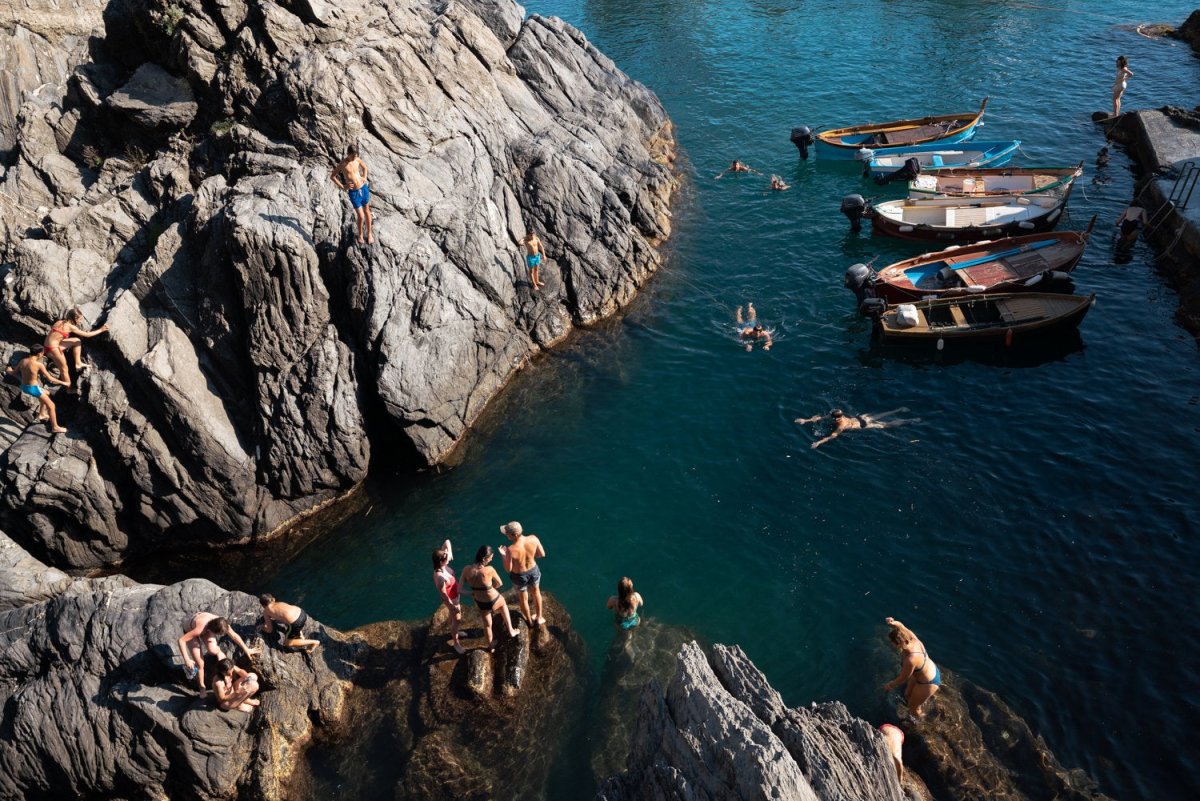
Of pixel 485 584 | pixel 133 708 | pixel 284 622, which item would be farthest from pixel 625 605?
pixel 133 708

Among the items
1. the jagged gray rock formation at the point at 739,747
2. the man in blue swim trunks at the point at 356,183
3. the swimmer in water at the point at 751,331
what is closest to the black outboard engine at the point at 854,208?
the swimmer in water at the point at 751,331

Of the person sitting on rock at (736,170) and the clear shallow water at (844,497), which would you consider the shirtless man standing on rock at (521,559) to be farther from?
the person sitting on rock at (736,170)

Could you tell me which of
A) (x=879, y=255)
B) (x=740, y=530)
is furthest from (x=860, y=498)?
(x=879, y=255)

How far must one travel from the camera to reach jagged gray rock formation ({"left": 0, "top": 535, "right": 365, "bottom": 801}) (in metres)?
14.9

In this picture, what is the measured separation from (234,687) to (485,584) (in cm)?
542

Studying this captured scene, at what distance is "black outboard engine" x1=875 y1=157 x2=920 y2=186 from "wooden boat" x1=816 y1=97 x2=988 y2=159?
215 cm

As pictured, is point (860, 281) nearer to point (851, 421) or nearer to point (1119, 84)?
point (851, 421)

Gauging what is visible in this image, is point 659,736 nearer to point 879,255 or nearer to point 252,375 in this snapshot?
point 252,375

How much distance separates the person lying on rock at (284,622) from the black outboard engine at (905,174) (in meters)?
30.6

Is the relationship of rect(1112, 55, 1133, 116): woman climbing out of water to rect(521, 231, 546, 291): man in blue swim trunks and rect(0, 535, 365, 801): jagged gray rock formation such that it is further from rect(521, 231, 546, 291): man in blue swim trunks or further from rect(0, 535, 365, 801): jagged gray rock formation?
rect(0, 535, 365, 801): jagged gray rock formation

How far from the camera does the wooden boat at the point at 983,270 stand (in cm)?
2656

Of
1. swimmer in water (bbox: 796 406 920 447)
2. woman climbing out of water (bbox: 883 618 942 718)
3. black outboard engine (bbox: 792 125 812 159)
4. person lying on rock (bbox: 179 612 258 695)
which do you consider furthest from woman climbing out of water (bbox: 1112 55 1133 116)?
person lying on rock (bbox: 179 612 258 695)

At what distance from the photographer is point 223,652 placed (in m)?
15.4

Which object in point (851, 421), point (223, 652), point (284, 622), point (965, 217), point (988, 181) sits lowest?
point (851, 421)
